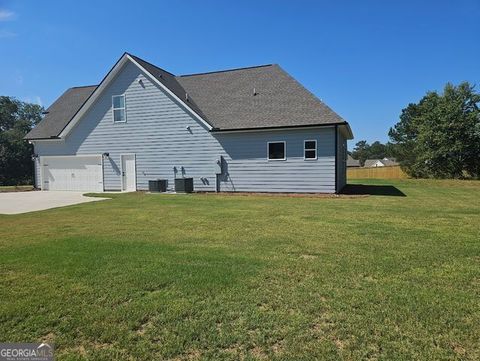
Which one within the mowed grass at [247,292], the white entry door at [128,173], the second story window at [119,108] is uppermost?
the second story window at [119,108]

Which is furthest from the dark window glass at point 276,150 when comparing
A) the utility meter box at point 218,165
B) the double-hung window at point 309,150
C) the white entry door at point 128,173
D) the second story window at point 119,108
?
the second story window at point 119,108

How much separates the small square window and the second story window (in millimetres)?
8613

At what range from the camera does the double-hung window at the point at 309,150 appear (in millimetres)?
15875

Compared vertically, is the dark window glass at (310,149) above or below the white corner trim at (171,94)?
below

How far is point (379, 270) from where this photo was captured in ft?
15.4

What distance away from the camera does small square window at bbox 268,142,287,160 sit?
16.4 meters

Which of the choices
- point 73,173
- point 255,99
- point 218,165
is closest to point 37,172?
point 73,173

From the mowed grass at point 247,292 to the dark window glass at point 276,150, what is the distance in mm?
8999

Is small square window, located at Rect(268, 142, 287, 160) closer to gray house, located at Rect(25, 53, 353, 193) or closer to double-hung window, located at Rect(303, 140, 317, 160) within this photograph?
gray house, located at Rect(25, 53, 353, 193)

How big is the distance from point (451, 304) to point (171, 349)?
2.86 metres

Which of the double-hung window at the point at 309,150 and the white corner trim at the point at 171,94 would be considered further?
the white corner trim at the point at 171,94

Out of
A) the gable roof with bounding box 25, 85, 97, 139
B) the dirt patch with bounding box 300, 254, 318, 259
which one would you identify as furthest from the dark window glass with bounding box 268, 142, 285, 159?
the gable roof with bounding box 25, 85, 97, 139

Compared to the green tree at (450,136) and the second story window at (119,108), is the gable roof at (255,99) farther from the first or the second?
the green tree at (450,136)

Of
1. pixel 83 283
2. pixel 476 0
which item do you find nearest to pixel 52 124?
pixel 83 283
